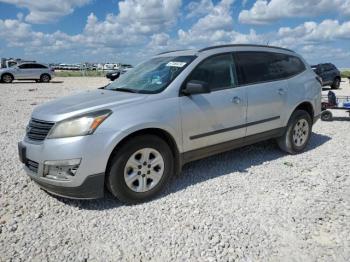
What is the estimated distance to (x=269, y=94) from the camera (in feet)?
18.4

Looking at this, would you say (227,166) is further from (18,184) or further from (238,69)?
(18,184)

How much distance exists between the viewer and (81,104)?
4273mm

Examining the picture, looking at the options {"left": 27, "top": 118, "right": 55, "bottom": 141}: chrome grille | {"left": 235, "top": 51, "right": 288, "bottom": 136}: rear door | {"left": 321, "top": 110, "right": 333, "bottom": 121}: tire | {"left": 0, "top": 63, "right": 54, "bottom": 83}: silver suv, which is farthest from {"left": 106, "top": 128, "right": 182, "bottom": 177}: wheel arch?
{"left": 0, "top": 63, "right": 54, "bottom": 83}: silver suv

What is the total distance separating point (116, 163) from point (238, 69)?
240 cm

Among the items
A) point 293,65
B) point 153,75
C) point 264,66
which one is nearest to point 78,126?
point 153,75

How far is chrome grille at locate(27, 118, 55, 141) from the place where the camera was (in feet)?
13.1

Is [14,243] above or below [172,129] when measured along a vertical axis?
below

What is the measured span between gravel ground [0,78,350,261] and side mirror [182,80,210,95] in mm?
1238

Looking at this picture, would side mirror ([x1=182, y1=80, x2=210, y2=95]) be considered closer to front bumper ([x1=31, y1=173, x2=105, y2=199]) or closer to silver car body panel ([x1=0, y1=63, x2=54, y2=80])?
front bumper ([x1=31, y1=173, x2=105, y2=199])

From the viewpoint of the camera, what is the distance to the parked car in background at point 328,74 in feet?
67.4

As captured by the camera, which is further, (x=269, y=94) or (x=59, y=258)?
(x=269, y=94)

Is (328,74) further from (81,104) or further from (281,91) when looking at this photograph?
(81,104)

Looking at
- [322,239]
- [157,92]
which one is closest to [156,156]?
[157,92]

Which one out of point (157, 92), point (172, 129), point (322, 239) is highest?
point (157, 92)
